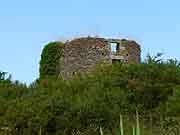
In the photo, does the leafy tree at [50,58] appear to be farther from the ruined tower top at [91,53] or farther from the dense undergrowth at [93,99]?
the dense undergrowth at [93,99]

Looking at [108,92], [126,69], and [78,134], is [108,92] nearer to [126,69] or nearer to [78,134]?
[126,69]

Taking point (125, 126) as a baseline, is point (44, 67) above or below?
above

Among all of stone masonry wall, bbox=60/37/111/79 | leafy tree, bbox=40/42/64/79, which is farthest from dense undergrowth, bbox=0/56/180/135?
leafy tree, bbox=40/42/64/79

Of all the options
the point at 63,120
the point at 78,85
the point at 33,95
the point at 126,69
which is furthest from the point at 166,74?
the point at 63,120

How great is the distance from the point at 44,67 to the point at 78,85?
21.8 feet

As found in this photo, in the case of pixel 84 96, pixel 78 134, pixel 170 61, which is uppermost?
pixel 170 61

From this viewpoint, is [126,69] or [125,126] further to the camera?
[126,69]

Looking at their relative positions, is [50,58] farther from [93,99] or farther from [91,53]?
[93,99]

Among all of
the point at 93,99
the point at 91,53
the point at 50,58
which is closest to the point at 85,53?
the point at 91,53

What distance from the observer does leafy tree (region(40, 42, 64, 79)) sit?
32469 mm

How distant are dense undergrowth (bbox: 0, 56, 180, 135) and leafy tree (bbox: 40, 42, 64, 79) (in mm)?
3505

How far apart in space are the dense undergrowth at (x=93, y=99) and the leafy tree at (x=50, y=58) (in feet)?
11.5

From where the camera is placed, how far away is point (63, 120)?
62.6 ft

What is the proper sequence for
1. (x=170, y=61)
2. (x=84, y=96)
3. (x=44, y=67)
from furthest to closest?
(x=44, y=67), (x=170, y=61), (x=84, y=96)
